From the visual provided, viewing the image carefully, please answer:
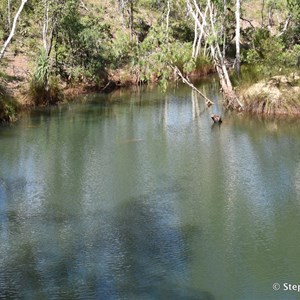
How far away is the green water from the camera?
37.2ft

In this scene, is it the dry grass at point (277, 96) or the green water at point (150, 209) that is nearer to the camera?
the green water at point (150, 209)

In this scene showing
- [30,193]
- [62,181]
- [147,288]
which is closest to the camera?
[147,288]

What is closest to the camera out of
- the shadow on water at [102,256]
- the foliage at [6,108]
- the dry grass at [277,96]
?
the shadow on water at [102,256]

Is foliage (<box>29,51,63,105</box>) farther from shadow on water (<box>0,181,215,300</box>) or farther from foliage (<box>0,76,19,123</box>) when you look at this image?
shadow on water (<box>0,181,215,300</box>)

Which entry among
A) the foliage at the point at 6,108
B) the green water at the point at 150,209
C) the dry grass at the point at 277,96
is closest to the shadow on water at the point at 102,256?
the green water at the point at 150,209

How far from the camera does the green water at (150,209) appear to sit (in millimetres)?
11336

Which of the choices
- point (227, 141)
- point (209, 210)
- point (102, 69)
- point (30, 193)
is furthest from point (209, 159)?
point (102, 69)

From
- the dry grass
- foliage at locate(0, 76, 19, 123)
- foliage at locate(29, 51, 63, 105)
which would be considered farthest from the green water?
foliage at locate(29, 51, 63, 105)

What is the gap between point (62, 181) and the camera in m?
18.1

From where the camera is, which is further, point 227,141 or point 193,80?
point 193,80

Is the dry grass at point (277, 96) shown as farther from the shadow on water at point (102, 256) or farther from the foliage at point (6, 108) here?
the shadow on water at point (102, 256)

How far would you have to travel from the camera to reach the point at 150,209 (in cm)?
1532

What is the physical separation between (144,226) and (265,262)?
3.30 meters

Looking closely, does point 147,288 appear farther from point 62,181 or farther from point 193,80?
point 193,80
